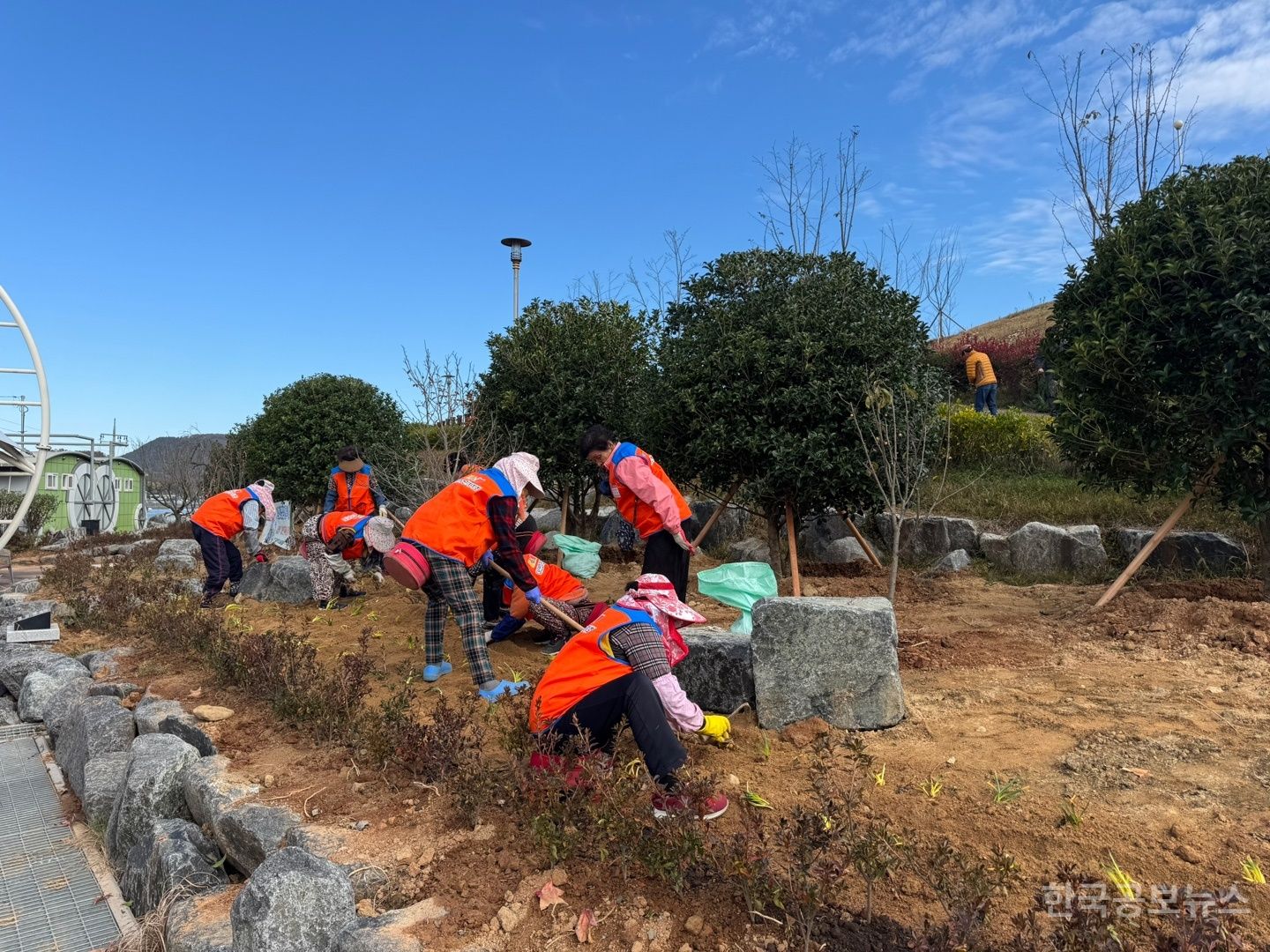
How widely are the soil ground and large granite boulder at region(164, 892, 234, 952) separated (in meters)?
0.46

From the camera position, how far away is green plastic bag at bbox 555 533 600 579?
757 cm

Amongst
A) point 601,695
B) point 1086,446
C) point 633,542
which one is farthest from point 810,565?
point 601,695

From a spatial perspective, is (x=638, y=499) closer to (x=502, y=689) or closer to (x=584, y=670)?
(x=502, y=689)

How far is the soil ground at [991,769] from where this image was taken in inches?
100

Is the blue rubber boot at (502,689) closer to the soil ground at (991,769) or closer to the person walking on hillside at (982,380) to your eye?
the soil ground at (991,769)

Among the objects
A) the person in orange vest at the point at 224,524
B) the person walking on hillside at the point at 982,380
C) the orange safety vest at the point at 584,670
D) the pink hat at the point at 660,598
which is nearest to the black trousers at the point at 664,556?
the pink hat at the point at 660,598

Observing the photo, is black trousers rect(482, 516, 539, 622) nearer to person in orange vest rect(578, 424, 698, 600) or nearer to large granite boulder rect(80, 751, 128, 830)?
person in orange vest rect(578, 424, 698, 600)

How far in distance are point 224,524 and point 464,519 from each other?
475 centimetres

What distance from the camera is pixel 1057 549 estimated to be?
26.7ft

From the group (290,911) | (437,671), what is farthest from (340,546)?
(290,911)

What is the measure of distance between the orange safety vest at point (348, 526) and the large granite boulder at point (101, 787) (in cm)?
325

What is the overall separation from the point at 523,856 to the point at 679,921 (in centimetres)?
65

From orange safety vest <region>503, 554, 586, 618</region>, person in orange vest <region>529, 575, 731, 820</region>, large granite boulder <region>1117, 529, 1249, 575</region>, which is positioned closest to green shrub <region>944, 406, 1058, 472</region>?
large granite boulder <region>1117, 529, 1249, 575</region>

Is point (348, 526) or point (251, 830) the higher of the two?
point (348, 526)
